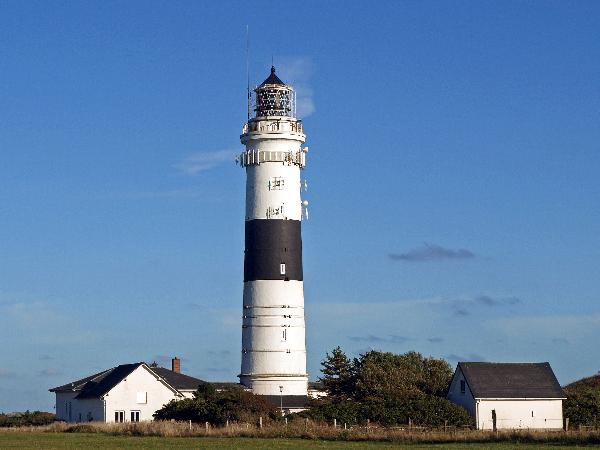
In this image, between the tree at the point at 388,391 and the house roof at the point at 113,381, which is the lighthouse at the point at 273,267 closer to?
the tree at the point at 388,391

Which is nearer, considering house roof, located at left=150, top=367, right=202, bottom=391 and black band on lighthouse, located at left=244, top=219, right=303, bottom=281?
black band on lighthouse, located at left=244, top=219, right=303, bottom=281

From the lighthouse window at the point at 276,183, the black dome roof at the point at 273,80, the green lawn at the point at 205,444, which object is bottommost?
the green lawn at the point at 205,444

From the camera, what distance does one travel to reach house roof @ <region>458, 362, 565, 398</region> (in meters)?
69.6

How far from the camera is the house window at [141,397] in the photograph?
252ft

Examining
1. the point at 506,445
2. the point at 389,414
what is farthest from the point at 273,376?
the point at 506,445

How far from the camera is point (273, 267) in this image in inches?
2739

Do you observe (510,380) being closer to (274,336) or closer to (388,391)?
(388,391)

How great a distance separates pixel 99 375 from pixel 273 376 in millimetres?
16644

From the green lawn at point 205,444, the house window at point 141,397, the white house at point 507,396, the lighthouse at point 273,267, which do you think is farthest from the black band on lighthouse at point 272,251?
the green lawn at point 205,444

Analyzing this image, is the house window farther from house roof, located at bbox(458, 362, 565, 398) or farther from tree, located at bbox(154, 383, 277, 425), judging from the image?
house roof, located at bbox(458, 362, 565, 398)

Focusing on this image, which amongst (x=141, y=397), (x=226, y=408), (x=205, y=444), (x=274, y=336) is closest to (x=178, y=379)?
(x=141, y=397)

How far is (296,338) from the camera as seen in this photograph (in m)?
70.3

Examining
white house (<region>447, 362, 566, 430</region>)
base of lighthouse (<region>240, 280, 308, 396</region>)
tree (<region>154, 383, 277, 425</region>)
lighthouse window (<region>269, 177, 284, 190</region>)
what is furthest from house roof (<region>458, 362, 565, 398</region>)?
lighthouse window (<region>269, 177, 284, 190</region>)

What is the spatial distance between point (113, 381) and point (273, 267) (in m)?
13.9
